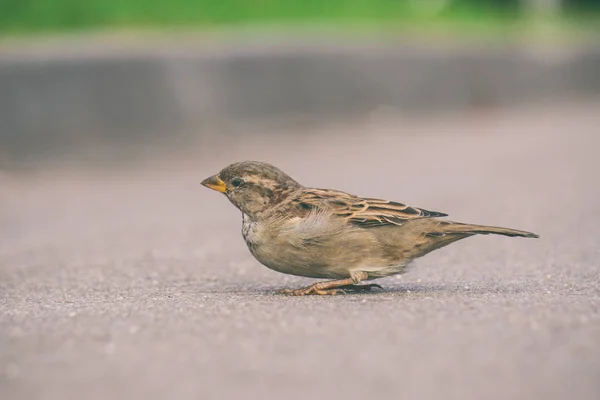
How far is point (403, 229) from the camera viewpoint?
627 cm

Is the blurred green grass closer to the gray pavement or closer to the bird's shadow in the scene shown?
the gray pavement

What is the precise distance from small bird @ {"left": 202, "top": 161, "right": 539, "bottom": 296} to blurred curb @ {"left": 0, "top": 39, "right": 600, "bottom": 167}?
6.48 m

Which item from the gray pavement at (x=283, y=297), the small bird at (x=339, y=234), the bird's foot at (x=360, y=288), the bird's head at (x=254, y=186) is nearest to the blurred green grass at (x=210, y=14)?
the gray pavement at (x=283, y=297)

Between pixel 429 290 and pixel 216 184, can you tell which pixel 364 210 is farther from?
pixel 216 184

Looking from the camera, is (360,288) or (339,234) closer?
(339,234)

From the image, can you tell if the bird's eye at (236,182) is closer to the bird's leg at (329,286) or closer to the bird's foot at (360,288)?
the bird's leg at (329,286)

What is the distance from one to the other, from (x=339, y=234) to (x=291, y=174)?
6.42m

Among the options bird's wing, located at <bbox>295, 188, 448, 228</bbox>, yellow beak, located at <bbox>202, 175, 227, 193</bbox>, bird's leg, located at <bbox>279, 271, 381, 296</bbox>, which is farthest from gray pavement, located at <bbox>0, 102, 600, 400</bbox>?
yellow beak, located at <bbox>202, 175, 227, 193</bbox>

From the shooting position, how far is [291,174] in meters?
12.5

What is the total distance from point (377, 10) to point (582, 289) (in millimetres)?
16064

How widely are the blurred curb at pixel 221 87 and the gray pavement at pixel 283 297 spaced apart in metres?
0.49

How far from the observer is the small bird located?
20.1 ft

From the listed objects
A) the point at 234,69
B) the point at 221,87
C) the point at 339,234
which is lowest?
the point at 339,234

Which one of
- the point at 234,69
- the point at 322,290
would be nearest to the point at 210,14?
the point at 234,69
